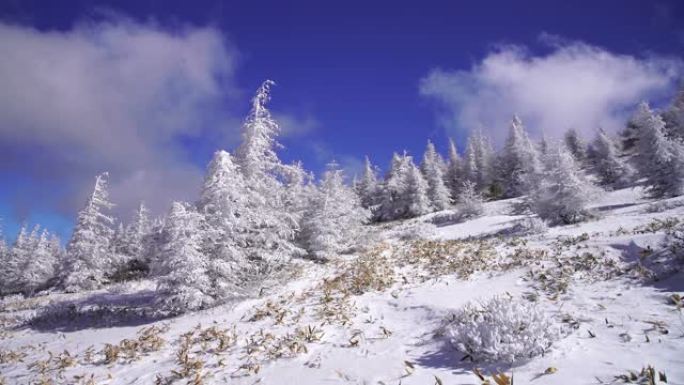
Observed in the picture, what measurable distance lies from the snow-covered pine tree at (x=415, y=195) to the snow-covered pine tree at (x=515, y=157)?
13.2 meters

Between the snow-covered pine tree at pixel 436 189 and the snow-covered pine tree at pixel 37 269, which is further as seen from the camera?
the snow-covered pine tree at pixel 436 189

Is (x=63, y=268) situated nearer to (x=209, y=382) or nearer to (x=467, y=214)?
(x=209, y=382)

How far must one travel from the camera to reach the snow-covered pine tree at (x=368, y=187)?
180 feet

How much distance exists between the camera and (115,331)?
12.3 m

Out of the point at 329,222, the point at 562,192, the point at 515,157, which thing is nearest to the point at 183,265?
the point at 329,222

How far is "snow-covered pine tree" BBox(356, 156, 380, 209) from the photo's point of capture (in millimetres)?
54794

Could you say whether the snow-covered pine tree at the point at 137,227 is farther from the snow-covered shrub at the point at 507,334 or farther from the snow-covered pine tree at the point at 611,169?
the snow-covered pine tree at the point at 611,169

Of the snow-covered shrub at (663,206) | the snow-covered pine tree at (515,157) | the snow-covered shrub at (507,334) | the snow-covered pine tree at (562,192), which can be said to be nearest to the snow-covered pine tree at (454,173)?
the snow-covered pine tree at (515,157)

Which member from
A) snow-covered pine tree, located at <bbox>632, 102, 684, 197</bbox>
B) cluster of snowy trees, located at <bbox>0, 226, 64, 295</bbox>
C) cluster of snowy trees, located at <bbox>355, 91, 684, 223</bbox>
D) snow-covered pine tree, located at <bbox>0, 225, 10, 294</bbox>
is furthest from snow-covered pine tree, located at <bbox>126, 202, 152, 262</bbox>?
snow-covered pine tree, located at <bbox>632, 102, 684, 197</bbox>

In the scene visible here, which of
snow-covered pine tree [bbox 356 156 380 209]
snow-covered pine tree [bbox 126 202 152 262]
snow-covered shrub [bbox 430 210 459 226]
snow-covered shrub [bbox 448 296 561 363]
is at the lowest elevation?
snow-covered shrub [bbox 448 296 561 363]

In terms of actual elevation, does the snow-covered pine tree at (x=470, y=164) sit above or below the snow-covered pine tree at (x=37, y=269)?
above

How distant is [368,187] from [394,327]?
161 feet

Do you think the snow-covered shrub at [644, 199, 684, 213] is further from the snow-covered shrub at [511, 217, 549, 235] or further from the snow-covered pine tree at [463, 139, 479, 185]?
the snow-covered pine tree at [463, 139, 479, 185]

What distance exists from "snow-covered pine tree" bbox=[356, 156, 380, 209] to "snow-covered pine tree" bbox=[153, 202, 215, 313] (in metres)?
41.3
